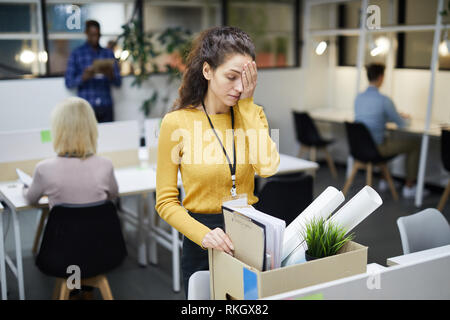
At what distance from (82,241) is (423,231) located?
1564 millimetres

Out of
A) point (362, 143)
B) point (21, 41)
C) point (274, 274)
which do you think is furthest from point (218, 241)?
Answer: point (21, 41)

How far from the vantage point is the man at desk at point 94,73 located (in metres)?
5.45

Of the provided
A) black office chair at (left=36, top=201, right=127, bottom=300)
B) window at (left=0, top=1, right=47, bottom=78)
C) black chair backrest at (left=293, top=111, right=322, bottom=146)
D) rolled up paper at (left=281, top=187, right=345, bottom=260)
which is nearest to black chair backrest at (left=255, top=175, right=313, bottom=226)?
black office chair at (left=36, top=201, right=127, bottom=300)

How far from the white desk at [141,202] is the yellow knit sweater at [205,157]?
5.36ft

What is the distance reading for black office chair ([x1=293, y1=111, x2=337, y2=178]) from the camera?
6219 mm

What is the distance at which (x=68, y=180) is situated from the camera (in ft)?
9.07

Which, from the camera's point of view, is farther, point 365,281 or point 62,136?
point 62,136

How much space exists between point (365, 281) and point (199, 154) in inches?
23.9

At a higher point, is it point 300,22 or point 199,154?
point 300,22

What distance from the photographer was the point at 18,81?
17.4 feet

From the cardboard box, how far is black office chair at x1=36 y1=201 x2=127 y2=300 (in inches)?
54.0
